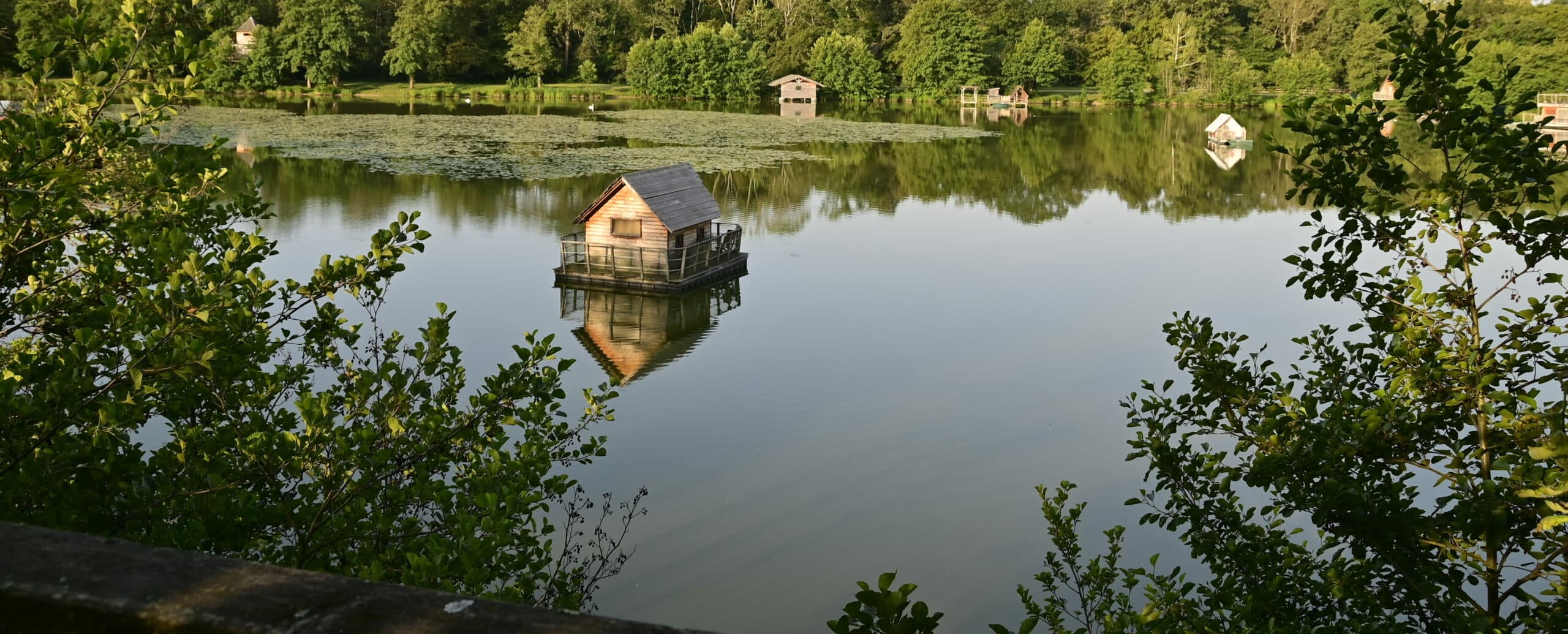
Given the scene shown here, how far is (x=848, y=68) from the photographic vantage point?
82.5m

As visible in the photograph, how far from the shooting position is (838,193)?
3784 cm

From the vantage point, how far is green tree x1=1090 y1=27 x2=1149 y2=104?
78.6 metres

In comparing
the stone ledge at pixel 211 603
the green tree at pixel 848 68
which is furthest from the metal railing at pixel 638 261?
the green tree at pixel 848 68

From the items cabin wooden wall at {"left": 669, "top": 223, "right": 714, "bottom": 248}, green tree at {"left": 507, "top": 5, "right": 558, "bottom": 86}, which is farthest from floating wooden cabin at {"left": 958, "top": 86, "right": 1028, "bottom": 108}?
cabin wooden wall at {"left": 669, "top": 223, "right": 714, "bottom": 248}

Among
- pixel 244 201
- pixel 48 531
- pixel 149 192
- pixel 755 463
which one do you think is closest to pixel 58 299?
pixel 149 192

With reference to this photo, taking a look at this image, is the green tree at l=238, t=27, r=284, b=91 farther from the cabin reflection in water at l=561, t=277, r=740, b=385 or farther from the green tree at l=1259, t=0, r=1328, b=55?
the green tree at l=1259, t=0, r=1328, b=55

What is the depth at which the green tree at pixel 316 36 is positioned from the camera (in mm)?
71375

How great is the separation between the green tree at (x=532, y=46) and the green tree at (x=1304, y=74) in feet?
155

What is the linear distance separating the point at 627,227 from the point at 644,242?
1.68 ft

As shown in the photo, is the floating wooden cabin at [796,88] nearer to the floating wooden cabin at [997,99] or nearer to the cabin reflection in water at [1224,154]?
the floating wooden cabin at [997,99]

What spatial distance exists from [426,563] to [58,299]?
92.4 inches

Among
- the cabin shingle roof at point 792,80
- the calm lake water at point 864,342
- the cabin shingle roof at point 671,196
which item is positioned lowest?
the calm lake water at point 864,342

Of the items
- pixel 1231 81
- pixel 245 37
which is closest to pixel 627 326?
pixel 245 37

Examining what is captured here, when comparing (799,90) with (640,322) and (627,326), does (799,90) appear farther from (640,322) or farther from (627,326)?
(627,326)
